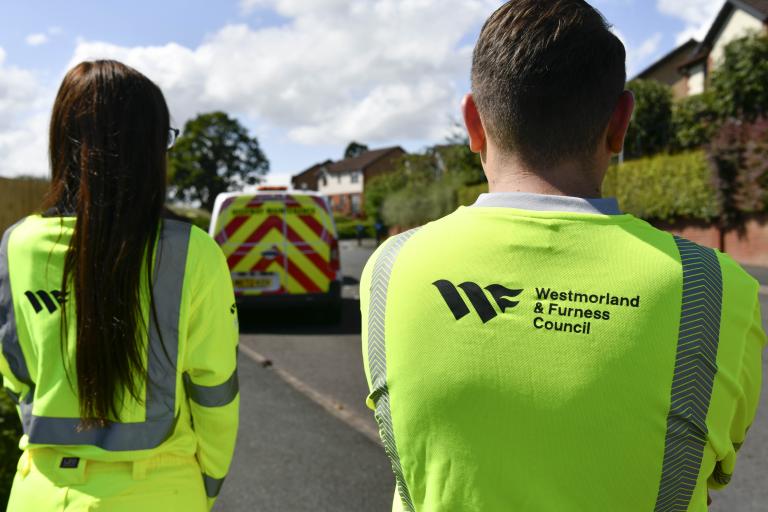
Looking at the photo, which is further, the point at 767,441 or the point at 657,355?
the point at 767,441

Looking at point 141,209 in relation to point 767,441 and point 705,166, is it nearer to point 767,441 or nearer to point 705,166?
point 767,441

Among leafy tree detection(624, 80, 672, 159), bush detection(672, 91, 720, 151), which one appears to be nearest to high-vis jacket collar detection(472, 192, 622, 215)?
bush detection(672, 91, 720, 151)

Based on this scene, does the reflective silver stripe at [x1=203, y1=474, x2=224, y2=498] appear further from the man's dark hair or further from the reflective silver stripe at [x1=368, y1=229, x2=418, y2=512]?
the man's dark hair

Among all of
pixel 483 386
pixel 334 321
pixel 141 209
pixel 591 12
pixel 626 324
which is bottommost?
pixel 334 321

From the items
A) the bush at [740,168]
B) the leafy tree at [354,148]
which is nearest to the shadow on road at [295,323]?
the bush at [740,168]

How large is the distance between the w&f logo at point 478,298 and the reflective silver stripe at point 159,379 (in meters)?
0.90

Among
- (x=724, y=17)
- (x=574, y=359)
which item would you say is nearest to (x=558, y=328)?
(x=574, y=359)

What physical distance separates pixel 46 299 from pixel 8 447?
1993mm

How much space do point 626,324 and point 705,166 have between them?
20814 millimetres

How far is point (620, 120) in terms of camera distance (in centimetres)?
137

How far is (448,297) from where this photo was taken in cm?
128

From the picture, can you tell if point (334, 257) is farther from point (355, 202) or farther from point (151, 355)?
point (355, 202)

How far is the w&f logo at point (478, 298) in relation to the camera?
49.1 inches

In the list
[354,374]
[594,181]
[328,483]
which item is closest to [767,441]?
[328,483]
